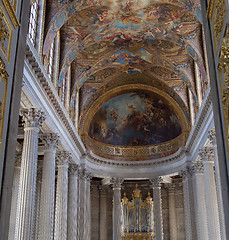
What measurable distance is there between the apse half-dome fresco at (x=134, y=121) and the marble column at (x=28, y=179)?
1136 cm

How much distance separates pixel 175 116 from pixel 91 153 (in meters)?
6.74

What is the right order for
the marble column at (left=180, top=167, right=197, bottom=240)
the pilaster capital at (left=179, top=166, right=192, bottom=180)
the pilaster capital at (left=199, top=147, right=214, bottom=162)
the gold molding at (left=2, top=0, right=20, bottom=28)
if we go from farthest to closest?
the pilaster capital at (left=179, top=166, right=192, bottom=180) → the marble column at (left=180, top=167, right=197, bottom=240) → the pilaster capital at (left=199, top=147, right=214, bottom=162) → the gold molding at (left=2, top=0, right=20, bottom=28)

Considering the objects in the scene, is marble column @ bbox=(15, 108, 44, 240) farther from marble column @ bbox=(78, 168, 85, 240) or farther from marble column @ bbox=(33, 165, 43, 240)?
marble column @ bbox=(78, 168, 85, 240)

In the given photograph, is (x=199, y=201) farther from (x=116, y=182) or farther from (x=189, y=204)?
(x=116, y=182)

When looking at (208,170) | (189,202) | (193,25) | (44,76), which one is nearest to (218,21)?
(44,76)

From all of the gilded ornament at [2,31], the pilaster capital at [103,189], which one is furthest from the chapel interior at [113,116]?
the pilaster capital at [103,189]

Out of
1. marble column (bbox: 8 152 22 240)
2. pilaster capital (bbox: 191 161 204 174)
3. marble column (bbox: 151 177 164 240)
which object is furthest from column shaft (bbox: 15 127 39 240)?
marble column (bbox: 151 177 164 240)

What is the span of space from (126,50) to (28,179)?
11219 millimetres

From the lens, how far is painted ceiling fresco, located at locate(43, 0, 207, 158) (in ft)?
55.6

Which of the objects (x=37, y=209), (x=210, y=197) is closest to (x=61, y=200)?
(x=37, y=209)

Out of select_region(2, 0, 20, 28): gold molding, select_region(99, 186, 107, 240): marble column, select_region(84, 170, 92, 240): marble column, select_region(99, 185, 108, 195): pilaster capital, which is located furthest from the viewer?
select_region(99, 185, 108, 195): pilaster capital

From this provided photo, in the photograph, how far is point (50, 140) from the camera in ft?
55.2

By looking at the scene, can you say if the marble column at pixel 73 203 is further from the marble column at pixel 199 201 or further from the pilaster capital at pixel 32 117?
the pilaster capital at pixel 32 117

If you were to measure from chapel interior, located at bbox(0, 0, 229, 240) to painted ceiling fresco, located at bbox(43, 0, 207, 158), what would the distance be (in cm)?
7
